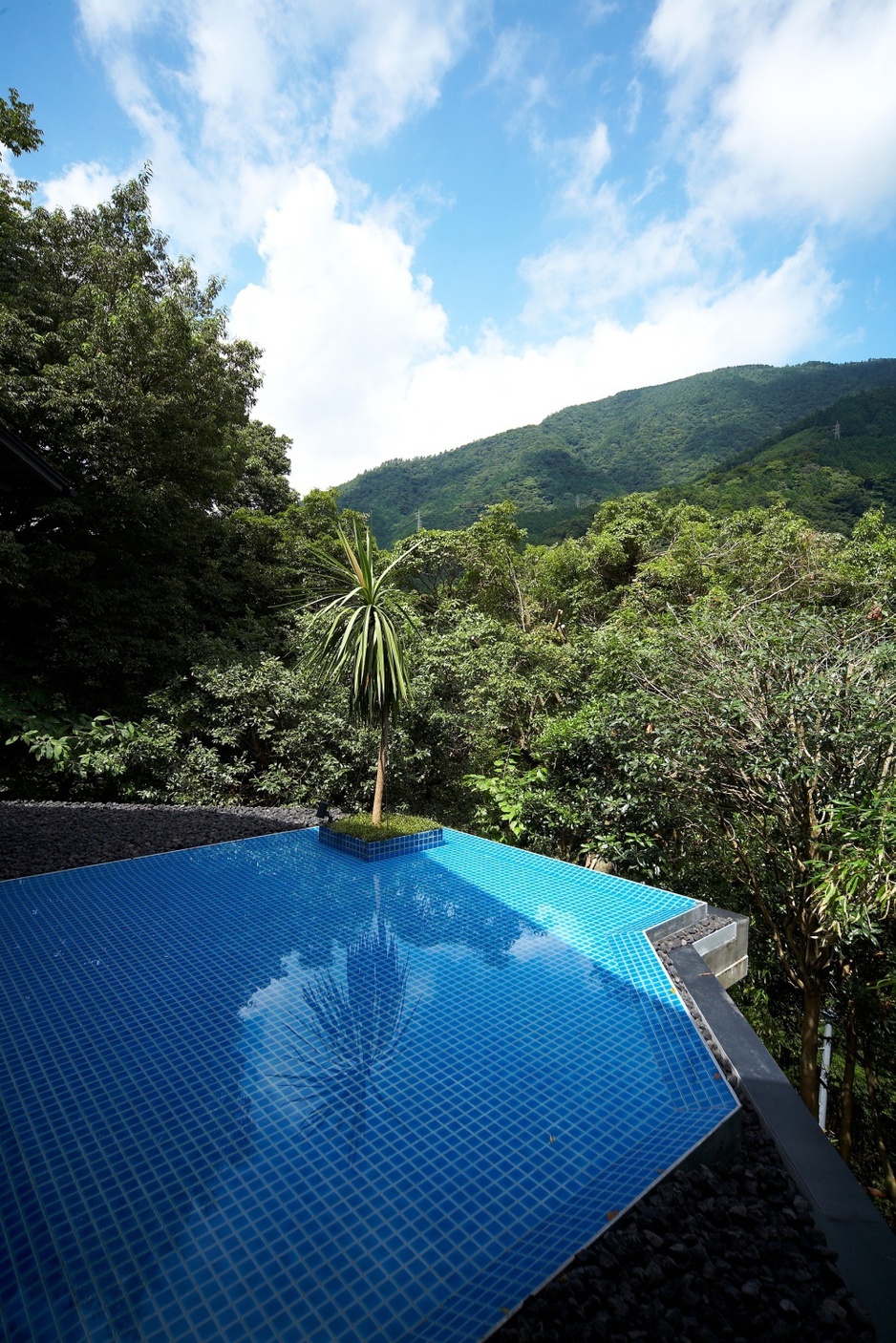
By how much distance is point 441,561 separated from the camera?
1501cm

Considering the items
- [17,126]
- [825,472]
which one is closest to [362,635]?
[17,126]

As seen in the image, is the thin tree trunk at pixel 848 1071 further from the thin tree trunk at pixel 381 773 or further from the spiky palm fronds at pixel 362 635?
the spiky palm fronds at pixel 362 635

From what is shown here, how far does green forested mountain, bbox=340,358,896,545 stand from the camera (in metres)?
29.8

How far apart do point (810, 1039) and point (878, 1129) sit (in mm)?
864

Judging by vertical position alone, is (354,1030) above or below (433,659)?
below

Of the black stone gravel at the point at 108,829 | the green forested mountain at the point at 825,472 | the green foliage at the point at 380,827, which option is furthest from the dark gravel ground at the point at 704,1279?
the green forested mountain at the point at 825,472

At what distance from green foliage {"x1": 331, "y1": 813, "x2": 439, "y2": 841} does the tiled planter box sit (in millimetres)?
33

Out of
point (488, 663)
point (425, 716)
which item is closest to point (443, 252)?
point (488, 663)

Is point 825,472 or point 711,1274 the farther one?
point 825,472

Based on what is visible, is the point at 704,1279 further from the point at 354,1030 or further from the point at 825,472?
the point at 825,472

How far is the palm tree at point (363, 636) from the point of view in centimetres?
493

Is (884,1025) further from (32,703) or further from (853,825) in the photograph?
(32,703)

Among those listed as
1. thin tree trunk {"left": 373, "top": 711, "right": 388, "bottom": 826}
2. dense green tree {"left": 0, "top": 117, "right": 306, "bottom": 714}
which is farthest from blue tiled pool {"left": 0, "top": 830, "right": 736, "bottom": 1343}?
dense green tree {"left": 0, "top": 117, "right": 306, "bottom": 714}

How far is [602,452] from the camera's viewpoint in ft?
119
